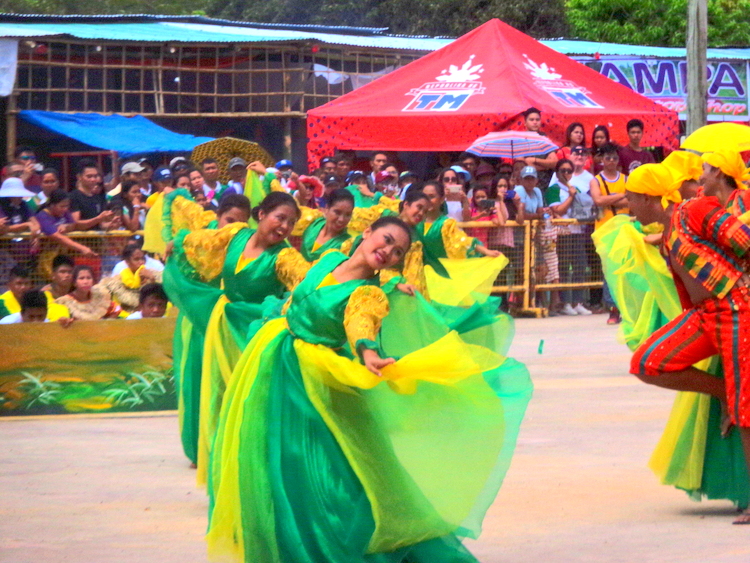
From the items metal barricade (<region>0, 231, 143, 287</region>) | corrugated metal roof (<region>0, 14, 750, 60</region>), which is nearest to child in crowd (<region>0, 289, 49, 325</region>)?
metal barricade (<region>0, 231, 143, 287</region>)

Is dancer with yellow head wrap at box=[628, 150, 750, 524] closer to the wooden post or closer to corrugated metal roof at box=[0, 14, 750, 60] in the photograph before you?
the wooden post

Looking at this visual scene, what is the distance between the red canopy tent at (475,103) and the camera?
16688 mm

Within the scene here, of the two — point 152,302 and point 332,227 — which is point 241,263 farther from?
point 152,302

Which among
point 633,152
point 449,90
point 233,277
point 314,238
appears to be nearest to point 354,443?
point 233,277

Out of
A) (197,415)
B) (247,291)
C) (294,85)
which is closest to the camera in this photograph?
(247,291)

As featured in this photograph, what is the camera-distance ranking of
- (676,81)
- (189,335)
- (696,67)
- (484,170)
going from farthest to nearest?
(676,81) < (696,67) < (484,170) < (189,335)

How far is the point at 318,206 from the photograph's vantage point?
45.0 ft

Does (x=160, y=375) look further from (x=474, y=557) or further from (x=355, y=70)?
(x=355, y=70)

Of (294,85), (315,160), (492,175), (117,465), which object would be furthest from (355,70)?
(117,465)

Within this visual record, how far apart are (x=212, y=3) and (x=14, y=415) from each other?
32.7 metres

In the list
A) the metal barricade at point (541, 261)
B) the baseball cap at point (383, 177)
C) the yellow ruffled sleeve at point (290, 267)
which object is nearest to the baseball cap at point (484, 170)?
the metal barricade at point (541, 261)

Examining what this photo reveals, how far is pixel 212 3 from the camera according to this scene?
40.2 metres

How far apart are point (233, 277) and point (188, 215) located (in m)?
1.43

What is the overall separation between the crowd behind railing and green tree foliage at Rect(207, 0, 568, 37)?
58.9ft
